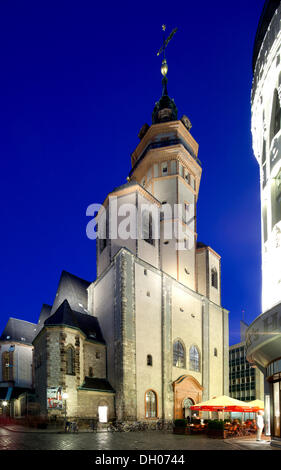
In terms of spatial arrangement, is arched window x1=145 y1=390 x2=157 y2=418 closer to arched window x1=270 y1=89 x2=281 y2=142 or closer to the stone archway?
→ the stone archway

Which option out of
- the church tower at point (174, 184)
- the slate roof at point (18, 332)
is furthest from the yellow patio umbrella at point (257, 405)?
the slate roof at point (18, 332)

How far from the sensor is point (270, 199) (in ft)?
62.0

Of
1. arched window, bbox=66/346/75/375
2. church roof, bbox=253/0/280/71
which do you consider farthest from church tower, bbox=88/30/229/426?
church roof, bbox=253/0/280/71

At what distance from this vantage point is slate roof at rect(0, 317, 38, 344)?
190 feet

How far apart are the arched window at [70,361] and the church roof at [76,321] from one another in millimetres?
1798

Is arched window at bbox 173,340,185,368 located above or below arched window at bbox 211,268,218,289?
below

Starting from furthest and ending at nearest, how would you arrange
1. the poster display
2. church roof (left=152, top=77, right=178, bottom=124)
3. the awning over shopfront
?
church roof (left=152, top=77, right=178, bottom=124) < the poster display < the awning over shopfront

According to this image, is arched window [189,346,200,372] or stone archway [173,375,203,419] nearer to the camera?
stone archway [173,375,203,419]

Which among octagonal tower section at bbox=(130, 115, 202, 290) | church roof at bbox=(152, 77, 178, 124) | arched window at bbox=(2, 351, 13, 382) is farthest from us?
arched window at bbox=(2, 351, 13, 382)

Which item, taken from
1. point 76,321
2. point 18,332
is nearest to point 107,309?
point 76,321

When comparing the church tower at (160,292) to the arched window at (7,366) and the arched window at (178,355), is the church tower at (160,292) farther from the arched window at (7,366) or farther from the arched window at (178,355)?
the arched window at (7,366)

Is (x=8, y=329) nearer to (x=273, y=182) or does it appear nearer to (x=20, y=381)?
(x=20, y=381)

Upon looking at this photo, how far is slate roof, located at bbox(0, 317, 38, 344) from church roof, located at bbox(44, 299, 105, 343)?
73.8ft
